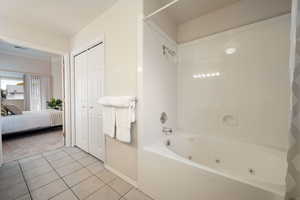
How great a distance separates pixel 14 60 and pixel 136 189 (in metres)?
5.45

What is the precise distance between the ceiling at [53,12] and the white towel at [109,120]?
1420 millimetres

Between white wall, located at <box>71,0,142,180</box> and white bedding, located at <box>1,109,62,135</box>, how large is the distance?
274 centimetres

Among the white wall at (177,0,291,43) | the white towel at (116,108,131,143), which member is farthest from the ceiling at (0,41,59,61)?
the white wall at (177,0,291,43)

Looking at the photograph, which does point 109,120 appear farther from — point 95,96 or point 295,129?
point 295,129

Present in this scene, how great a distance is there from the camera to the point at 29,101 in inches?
200

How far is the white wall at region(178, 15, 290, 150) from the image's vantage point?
4.41 ft

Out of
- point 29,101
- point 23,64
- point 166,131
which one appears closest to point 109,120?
point 166,131

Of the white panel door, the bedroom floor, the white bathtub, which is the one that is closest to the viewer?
the white bathtub

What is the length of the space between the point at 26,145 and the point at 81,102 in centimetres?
162

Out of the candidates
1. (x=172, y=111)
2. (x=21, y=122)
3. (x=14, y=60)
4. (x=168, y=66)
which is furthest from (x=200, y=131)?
(x=14, y=60)

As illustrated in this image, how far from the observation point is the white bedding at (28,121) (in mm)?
2785

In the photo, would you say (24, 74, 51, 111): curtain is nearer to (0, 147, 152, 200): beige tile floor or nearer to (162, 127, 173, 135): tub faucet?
(0, 147, 152, 200): beige tile floor

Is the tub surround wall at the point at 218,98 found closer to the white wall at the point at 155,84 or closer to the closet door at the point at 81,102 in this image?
the white wall at the point at 155,84

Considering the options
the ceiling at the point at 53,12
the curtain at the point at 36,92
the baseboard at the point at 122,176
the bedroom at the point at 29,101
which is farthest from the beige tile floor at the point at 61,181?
the curtain at the point at 36,92
